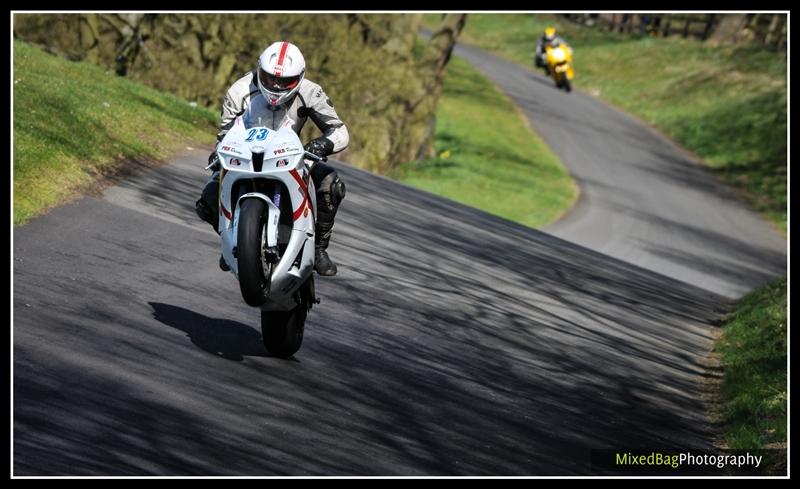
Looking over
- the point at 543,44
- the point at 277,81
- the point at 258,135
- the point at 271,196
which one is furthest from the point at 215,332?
the point at 543,44

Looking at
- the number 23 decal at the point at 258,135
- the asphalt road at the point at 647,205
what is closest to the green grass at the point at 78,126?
the number 23 decal at the point at 258,135

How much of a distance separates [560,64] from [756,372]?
36868mm

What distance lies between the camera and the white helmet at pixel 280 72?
910 centimetres

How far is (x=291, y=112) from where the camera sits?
9.62 m

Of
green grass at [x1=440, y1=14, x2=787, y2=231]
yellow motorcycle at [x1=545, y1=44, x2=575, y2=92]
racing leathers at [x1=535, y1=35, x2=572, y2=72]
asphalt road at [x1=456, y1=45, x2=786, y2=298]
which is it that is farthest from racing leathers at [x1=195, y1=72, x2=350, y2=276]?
yellow motorcycle at [x1=545, y1=44, x2=575, y2=92]

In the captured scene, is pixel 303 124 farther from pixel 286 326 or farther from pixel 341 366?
pixel 341 366

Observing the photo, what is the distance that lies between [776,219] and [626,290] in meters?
16.5

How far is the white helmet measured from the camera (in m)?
9.10

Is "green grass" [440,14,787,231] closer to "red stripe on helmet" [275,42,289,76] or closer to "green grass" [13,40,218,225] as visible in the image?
"green grass" [13,40,218,225]

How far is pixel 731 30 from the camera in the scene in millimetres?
59938

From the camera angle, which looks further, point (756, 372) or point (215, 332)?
point (756, 372)

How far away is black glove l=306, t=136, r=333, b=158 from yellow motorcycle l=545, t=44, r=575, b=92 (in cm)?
3839

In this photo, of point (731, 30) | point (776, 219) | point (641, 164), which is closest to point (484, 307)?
point (776, 219)
